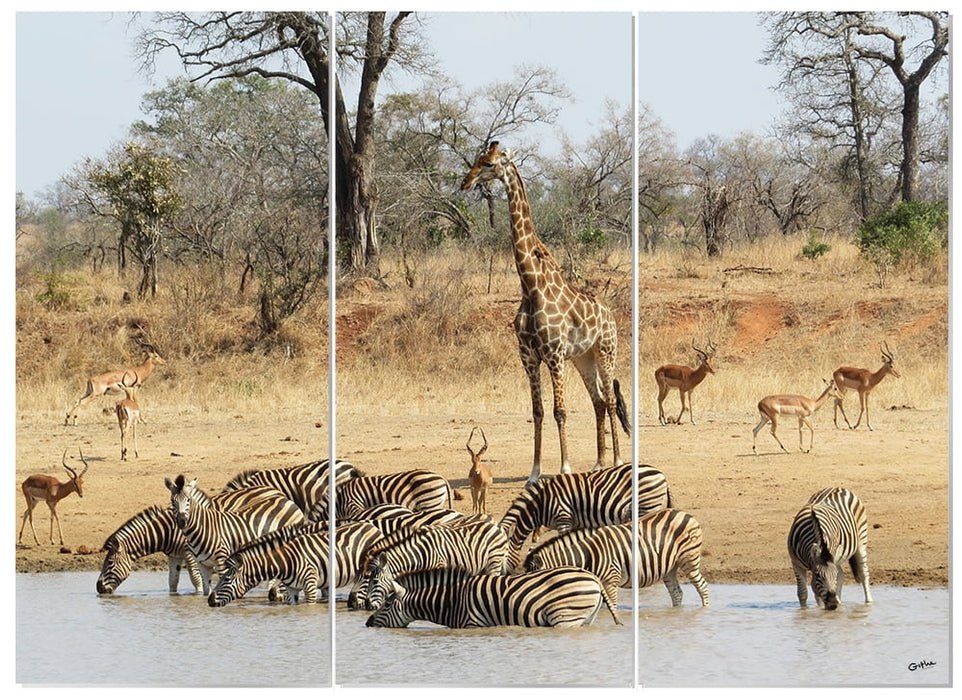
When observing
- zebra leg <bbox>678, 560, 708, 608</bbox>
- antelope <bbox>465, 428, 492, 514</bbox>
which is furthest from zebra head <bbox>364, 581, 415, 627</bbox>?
antelope <bbox>465, 428, 492, 514</bbox>

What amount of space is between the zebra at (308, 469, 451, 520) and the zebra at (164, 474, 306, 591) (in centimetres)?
34

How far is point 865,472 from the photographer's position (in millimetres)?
10984

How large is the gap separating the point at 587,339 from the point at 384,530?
2383mm

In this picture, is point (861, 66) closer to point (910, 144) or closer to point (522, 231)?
point (910, 144)

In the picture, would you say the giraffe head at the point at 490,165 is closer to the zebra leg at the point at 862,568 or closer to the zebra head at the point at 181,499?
the zebra head at the point at 181,499

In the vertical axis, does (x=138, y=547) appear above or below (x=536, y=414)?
below

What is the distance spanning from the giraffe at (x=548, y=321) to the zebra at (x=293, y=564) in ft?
6.38

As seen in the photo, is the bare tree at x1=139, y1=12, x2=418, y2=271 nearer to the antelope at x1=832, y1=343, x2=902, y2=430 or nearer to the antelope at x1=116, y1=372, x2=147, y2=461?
the antelope at x1=116, y1=372, x2=147, y2=461

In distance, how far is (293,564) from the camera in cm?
884

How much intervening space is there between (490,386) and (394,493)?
9.93 ft

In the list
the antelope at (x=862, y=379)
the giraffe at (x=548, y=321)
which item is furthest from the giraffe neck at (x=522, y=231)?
the antelope at (x=862, y=379)

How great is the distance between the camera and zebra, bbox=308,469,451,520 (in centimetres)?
988

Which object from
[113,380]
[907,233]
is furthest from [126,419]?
[907,233]
